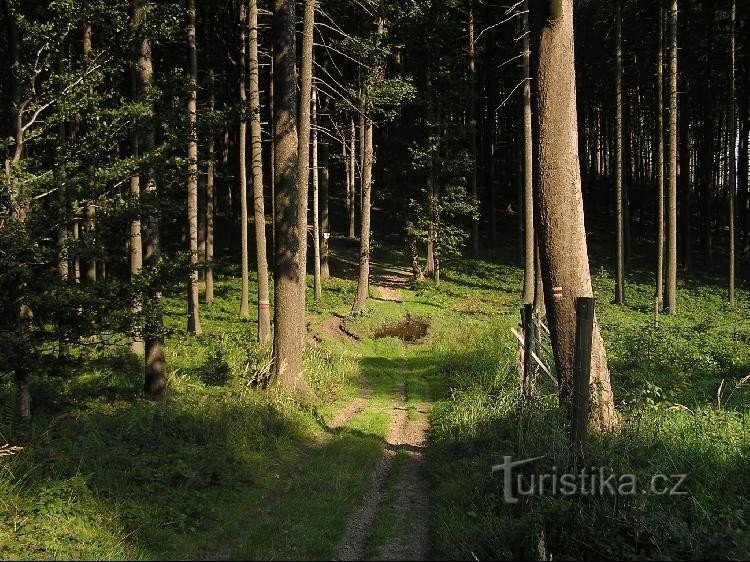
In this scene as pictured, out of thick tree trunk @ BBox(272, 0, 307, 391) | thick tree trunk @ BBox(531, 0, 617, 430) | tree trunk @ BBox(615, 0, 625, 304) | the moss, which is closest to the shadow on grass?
thick tree trunk @ BBox(272, 0, 307, 391)

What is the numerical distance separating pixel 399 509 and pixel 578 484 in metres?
2.05

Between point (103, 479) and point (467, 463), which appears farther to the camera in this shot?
point (467, 463)

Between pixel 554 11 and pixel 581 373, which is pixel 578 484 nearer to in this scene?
pixel 581 373

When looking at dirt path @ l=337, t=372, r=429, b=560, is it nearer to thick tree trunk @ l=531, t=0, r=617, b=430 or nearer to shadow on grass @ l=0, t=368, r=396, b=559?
shadow on grass @ l=0, t=368, r=396, b=559

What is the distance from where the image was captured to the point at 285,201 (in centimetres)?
1137

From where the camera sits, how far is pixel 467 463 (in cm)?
686

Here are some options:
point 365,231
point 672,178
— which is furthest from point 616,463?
point 672,178

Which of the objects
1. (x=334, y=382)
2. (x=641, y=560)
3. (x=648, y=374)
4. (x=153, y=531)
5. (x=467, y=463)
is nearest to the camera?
(x=641, y=560)

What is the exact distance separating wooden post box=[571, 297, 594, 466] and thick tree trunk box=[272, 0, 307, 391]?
6.79 meters

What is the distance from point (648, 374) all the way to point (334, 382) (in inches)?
246

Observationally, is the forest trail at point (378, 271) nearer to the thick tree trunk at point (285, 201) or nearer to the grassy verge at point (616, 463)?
the thick tree trunk at point (285, 201)

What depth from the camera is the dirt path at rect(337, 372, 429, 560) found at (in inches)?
206

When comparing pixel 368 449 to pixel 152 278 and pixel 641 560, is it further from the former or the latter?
pixel 641 560

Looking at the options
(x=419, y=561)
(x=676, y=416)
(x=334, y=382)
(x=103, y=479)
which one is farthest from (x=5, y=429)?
(x=676, y=416)
